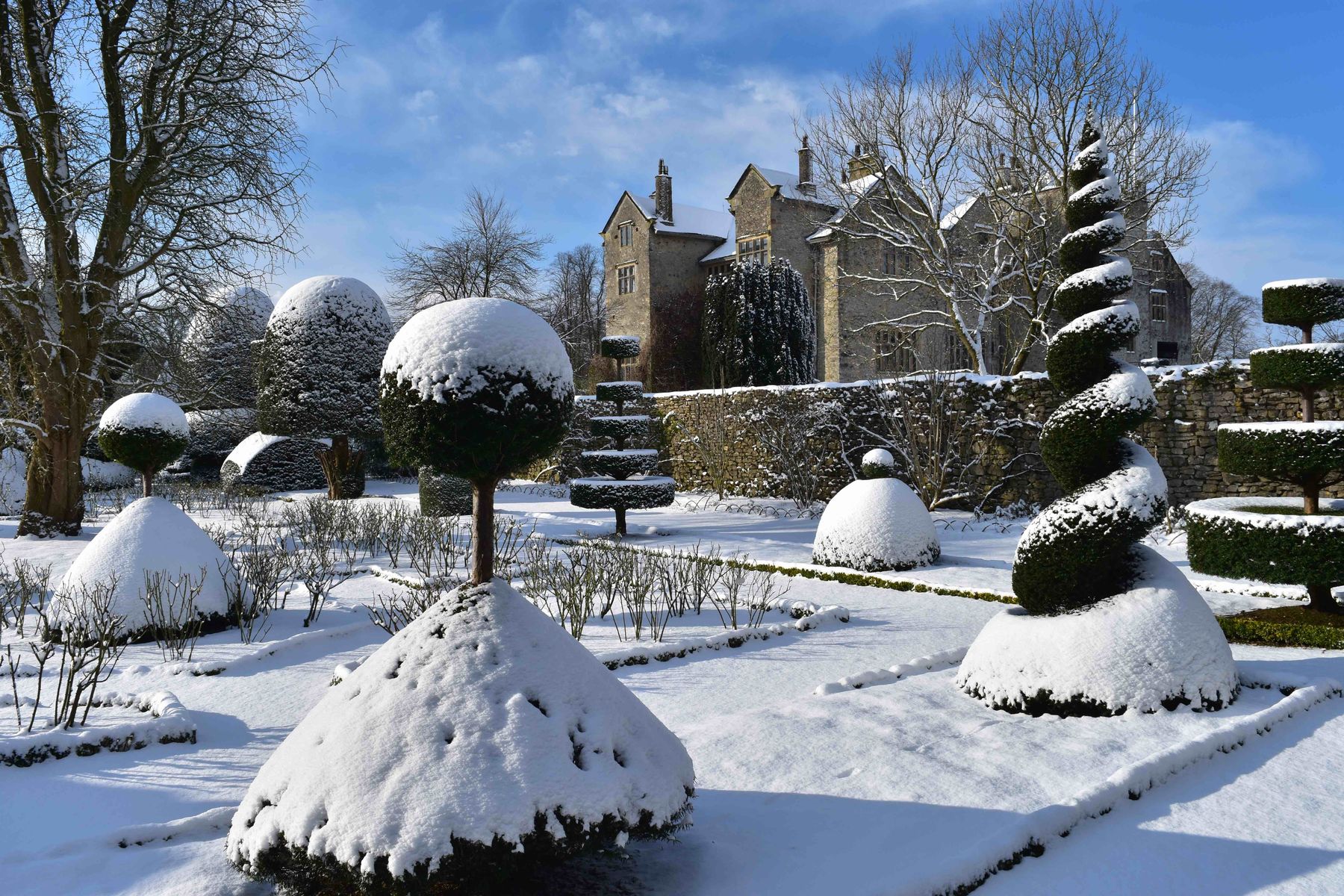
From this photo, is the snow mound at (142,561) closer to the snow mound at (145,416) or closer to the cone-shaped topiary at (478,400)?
the snow mound at (145,416)

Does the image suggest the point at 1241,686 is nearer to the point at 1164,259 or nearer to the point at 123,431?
the point at 123,431

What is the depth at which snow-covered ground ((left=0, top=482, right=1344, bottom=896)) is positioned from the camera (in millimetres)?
2947

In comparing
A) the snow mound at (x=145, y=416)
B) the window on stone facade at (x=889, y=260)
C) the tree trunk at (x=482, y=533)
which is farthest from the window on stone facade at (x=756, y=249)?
the tree trunk at (x=482, y=533)

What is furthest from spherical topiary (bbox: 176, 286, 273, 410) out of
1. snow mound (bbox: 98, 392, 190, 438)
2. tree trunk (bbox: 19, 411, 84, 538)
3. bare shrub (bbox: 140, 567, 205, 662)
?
bare shrub (bbox: 140, 567, 205, 662)

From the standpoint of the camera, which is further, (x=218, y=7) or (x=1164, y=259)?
(x=1164, y=259)

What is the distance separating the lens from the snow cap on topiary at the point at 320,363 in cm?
1667

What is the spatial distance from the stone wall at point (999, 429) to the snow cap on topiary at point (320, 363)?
6.71m

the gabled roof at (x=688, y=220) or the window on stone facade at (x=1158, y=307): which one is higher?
the gabled roof at (x=688, y=220)

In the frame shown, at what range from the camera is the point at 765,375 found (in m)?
28.8

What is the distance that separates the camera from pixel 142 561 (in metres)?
6.48

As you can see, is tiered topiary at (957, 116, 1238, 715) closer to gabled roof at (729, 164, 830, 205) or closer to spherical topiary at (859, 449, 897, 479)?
spherical topiary at (859, 449, 897, 479)

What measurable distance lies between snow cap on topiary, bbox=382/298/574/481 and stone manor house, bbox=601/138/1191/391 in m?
26.8

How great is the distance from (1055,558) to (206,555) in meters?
6.30

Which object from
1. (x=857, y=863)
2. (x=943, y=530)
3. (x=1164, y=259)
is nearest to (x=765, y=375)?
(x=943, y=530)
